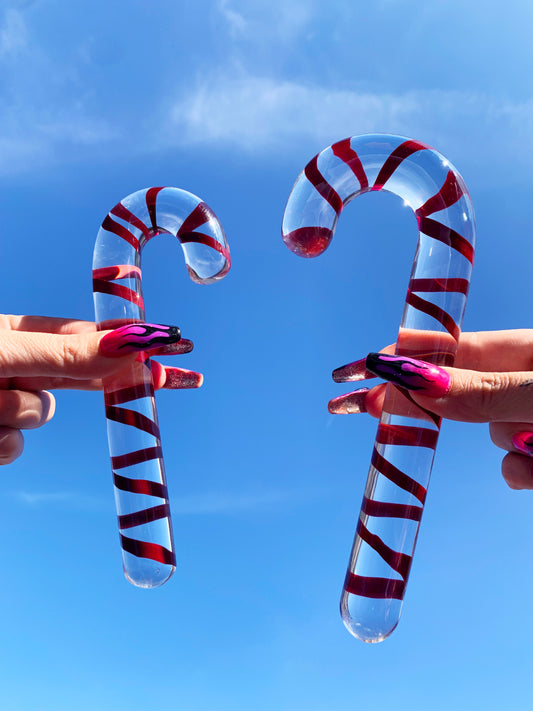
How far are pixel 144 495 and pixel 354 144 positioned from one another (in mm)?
2974

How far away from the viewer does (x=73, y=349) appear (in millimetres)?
2967

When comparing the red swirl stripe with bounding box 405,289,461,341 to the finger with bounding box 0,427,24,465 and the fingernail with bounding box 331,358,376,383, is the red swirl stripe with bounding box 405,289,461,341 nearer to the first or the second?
the fingernail with bounding box 331,358,376,383

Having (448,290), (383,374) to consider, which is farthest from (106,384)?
(448,290)

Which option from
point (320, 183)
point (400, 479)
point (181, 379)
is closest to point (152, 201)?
point (320, 183)

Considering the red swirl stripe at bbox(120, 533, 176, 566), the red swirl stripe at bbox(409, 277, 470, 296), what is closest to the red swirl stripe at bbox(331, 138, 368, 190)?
the red swirl stripe at bbox(409, 277, 470, 296)

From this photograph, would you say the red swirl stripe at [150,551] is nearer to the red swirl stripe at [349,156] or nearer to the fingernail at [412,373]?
the fingernail at [412,373]

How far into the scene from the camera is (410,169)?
3.18 meters

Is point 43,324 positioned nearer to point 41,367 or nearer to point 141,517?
point 41,367

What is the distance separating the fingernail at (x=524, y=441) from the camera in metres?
3.54

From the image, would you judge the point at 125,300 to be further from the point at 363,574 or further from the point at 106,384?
the point at 363,574

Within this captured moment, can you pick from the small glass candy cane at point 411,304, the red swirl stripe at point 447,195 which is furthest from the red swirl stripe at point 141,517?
the red swirl stripe at point 447,195

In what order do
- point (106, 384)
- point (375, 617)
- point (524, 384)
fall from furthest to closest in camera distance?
point (106, 384)
point (375, 617)
point (524, 384)

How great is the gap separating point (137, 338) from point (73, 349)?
1.37 feet

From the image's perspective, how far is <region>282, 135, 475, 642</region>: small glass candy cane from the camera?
10.3ft
